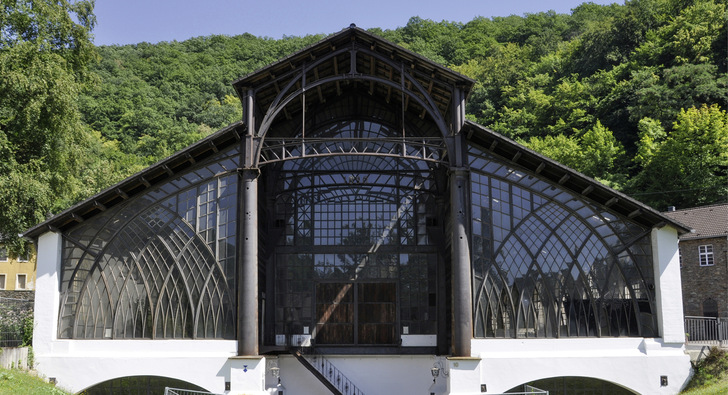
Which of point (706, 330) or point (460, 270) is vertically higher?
point (460, 270)

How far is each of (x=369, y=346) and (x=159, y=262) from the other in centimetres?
793

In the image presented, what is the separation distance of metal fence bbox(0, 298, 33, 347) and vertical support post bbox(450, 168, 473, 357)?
14179 millimetres

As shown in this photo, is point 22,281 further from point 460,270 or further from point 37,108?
point 460,270

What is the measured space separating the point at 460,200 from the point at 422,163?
408 centimetres

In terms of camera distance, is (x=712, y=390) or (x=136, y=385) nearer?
(x=712, y=390)

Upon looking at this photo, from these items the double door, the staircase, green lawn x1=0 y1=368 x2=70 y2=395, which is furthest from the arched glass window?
green lawn x1=0 y1=368 x2=70 y2=395

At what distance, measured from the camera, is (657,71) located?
170ft

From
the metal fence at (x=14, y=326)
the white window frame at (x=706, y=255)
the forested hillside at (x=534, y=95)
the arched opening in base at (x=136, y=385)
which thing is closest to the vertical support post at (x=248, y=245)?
the arched opening in base at (x=136, y=385)

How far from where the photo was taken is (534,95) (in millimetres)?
60219

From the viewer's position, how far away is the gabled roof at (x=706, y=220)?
3164cm

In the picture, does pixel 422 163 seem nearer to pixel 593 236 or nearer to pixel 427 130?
pixel 427 130

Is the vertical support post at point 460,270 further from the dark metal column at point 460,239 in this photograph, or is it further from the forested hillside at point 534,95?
the forested hillside at point 534,95

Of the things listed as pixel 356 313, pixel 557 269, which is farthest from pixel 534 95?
pixel 356 313

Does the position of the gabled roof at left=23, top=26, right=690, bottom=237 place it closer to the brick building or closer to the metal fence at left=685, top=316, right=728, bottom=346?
the metal fence at left=685, top=316, right=728, bottom=346
